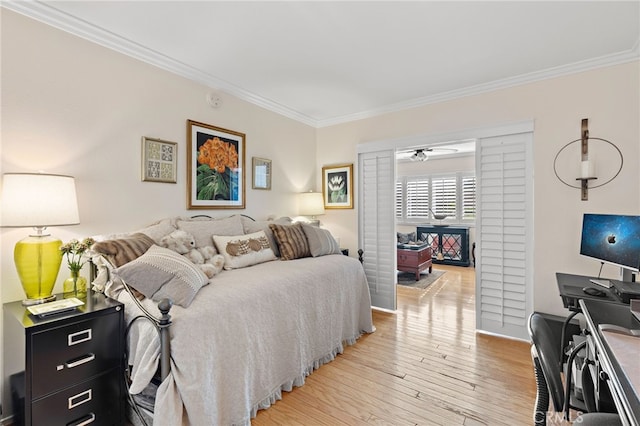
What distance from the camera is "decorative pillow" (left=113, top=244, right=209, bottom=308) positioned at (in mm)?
1623

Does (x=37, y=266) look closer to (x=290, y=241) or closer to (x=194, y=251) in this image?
(x=194, y=251)

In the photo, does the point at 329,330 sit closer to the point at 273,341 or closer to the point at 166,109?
the point at 273,341

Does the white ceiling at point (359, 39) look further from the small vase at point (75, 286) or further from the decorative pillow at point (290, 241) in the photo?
the small vase at point (75, 286)

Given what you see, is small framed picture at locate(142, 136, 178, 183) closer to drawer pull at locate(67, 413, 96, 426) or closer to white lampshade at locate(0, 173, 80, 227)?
white lampshade at locate(0, 173, 80, 227)

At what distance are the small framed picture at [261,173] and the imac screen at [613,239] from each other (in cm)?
309

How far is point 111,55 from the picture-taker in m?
2.24

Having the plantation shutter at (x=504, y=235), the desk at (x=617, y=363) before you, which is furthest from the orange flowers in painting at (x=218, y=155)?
the desk at (x=617, y=363)

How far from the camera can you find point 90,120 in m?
2.14

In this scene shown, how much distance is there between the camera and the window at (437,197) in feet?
22.3

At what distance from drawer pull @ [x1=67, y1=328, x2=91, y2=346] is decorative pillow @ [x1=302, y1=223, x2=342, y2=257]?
186cm

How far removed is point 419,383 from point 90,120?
10.3ft

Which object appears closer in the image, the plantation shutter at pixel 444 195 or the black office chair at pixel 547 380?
the black office chair at pixel 547 380

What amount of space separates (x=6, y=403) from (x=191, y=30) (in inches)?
105

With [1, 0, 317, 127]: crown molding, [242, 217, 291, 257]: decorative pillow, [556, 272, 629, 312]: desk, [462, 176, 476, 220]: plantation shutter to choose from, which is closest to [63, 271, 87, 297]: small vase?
[242, 217, 291, 257]: decorative pillow
